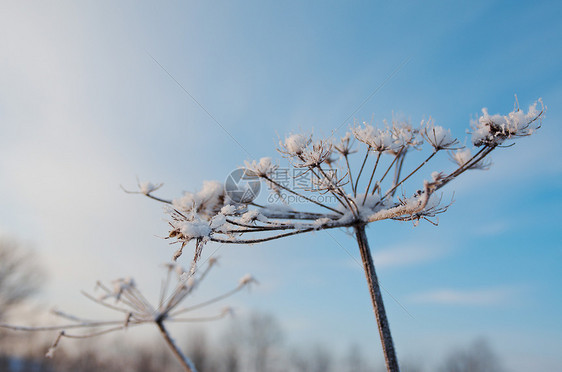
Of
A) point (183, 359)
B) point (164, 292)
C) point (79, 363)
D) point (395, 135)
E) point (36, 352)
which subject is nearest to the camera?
point (183, 359)

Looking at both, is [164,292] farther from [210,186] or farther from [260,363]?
[260,363]

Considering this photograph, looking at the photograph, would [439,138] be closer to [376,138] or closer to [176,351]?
[376,138]

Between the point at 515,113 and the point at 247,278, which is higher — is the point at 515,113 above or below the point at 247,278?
above

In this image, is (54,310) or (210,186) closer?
(210,186)

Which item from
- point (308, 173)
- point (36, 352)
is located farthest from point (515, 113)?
point (36, 352)

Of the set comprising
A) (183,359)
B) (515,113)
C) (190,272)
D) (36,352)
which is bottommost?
(183,359)

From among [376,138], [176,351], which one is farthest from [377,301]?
[176,351]
